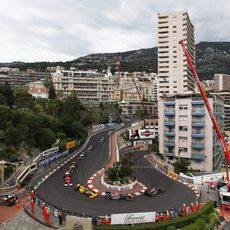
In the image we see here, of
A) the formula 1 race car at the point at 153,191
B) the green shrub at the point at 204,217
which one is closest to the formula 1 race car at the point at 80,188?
the formula 1 race car at the point at 153,191

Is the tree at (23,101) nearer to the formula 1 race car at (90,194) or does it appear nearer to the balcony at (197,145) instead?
the balcony at (197,145)

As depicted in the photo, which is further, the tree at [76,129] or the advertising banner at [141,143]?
the advertising banner at [141,143]

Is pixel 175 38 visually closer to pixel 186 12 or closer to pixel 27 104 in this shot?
pixel 186 12

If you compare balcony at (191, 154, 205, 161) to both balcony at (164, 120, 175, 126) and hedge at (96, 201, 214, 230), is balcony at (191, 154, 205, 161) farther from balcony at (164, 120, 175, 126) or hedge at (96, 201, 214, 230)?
hedge at (96, 201, 214, 230)

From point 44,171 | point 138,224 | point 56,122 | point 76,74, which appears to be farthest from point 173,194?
point 76,74

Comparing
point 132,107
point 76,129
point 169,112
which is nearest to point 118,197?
point 169,112
